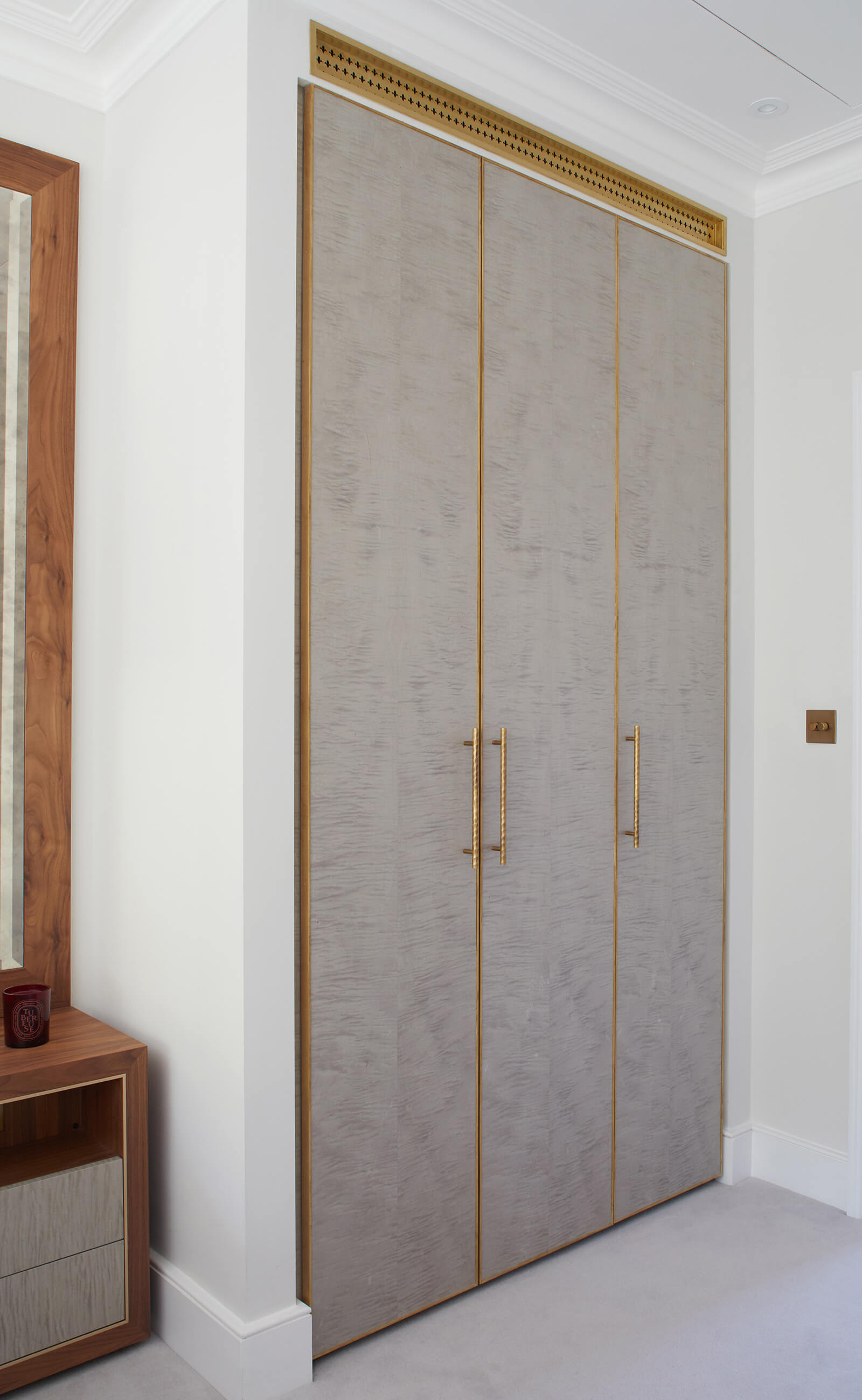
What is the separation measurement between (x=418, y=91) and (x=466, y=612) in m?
1.05

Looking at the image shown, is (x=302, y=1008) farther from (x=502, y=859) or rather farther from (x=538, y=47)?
(x=538, y=47)

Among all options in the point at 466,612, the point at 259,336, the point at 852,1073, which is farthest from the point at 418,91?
the point at 852,1073

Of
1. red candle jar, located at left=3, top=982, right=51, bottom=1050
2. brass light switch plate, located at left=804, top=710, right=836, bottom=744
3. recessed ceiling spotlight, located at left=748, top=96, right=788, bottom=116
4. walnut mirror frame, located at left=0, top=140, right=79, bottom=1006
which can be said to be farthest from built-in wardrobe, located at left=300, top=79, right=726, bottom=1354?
walnut mirror frame, located at left=0, top=140, right=79, bottom=1006

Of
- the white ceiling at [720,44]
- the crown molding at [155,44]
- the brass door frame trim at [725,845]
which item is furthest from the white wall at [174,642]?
the brass door frame trim at [725,845]

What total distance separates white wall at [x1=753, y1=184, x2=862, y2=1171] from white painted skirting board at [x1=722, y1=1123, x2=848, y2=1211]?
2 centimetres

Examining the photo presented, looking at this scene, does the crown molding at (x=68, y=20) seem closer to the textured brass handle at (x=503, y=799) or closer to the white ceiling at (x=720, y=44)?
the white ceiling at (x=720, y=44)

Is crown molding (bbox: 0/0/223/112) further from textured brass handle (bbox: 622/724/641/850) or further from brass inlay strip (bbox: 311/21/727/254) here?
textured brass handle (bbox: 622/724/641/850)

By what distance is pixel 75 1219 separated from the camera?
6.28 ft

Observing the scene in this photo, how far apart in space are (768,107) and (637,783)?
1660 millimetres

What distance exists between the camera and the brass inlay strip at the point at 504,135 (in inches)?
77.3

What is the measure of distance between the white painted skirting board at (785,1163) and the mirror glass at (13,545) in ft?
6.34

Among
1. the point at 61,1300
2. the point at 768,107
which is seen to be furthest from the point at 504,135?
the point at 61,1300

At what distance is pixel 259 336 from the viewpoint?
6.03 ft

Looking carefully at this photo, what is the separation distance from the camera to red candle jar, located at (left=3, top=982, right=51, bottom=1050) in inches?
77.2
